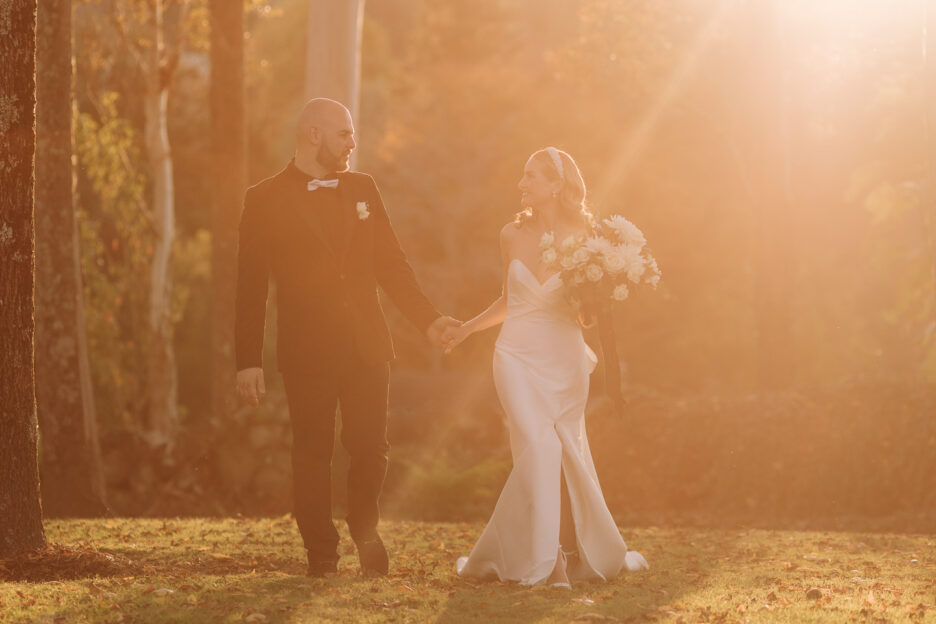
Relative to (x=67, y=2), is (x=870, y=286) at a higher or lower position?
lower

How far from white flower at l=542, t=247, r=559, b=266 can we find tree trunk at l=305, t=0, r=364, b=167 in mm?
5706

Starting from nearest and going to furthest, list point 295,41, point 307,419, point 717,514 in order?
point 307,419
point 717,514
point 295,41

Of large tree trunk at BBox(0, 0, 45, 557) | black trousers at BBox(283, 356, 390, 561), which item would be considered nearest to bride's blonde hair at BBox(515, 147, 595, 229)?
black trousers at BBox(283, 356, 390, 561)

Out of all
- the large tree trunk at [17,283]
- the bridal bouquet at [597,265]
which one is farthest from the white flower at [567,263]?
the large tree trunk at [17,283]

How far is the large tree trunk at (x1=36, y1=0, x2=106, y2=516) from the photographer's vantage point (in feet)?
40.3

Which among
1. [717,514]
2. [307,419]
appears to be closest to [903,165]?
[717,514]

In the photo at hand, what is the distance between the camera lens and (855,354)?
25.4 m

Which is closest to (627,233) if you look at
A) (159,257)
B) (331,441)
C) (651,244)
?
(331,441)

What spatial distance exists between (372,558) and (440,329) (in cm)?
156

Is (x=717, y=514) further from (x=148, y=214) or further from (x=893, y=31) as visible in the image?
(x=148, y=214)

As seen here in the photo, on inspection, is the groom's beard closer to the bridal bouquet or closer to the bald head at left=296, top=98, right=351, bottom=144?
the bald head at left=296, top=98, right=351, bottom=144

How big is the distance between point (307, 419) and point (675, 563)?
3226 mm

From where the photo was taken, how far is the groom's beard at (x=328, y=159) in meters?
8.13

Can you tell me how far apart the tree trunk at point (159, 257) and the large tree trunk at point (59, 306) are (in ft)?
32.4
